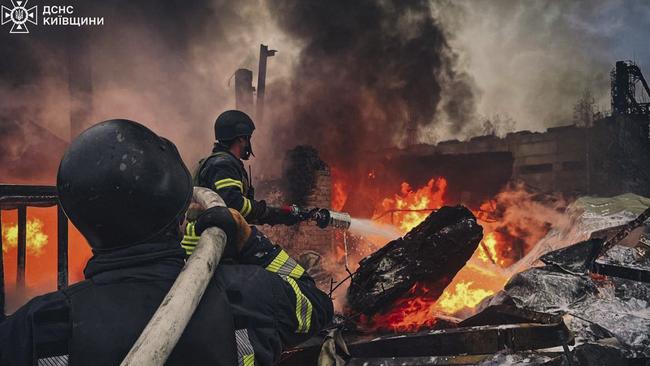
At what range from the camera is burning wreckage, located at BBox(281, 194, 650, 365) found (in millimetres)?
3273

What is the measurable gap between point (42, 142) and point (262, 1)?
9764mm

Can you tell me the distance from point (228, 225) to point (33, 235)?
38.5 feet

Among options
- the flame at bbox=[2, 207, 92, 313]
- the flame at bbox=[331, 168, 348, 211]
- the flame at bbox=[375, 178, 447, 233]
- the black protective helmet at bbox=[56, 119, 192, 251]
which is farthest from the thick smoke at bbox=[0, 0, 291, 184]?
the black protective helmet at bbox=[56, 119, 192, 251]

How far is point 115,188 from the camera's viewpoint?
4.25ft

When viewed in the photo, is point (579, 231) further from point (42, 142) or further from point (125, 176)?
point (42, 142)

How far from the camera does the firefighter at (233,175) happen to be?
350 cm

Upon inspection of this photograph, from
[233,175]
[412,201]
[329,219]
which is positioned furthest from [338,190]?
[233,175]

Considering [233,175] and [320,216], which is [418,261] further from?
[233,175]

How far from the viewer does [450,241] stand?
4.49 metres

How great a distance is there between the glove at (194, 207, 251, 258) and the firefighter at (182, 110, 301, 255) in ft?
3.89

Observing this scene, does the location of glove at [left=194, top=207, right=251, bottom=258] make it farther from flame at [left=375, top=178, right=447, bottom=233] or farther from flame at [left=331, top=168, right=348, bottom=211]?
flame at [left=331, top=168, right=348, bottom=211]

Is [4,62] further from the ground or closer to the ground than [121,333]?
further from the ground

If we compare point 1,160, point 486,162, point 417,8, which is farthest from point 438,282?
point 417,8

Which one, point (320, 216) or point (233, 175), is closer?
point (233, 175)
